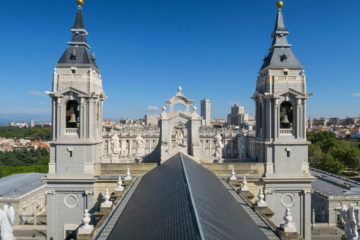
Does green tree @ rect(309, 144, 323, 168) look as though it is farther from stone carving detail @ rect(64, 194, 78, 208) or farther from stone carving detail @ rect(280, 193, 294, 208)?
stone carving detail @ rect(64, 194, 78, 208)

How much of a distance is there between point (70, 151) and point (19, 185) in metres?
25.8

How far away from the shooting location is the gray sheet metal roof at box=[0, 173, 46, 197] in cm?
3625

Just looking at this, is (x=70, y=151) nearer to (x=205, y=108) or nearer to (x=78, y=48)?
(x=78, y=48)

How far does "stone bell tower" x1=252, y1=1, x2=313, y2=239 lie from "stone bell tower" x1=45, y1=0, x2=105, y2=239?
1517cm

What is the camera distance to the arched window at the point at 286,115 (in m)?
22.6

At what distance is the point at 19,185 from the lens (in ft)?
133

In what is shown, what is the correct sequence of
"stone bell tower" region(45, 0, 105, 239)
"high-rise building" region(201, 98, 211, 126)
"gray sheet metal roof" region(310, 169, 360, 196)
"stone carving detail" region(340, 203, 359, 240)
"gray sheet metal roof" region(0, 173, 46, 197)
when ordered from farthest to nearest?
"high-rise building" region(201, 98, 211, 126), "gray sheet metal roof" region(0, 173, 46, 197), "gray sheet metal roof" region(310, 169, 360, 196), "stone bell tower" region(45, 0, 105, 239), "stone carving detail" region(340, 203, 359, 240)

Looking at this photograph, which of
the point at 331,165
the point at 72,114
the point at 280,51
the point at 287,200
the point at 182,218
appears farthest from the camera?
the point at 331,165

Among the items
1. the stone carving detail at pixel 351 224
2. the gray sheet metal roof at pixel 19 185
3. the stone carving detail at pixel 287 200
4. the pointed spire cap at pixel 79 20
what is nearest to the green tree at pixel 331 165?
the stone carving detail at pixel 287 200

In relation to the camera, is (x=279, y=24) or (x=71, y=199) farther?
(x=279, y=24)

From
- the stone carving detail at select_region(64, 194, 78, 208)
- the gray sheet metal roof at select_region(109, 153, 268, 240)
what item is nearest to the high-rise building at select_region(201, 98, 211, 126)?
the stone carving detail at select_region(64, 194, 78, 208)

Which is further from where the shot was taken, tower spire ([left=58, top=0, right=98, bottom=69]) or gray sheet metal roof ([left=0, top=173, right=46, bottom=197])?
gray sheet metal roof ([left=0, top=173, right=46, bottom=197])

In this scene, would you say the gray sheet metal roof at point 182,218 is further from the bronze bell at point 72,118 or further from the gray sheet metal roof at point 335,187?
the gray sheet metal roof at point 335,187

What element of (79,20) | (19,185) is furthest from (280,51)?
(19,185)
